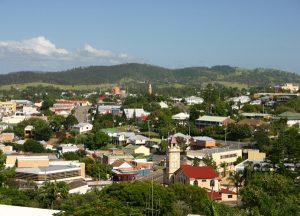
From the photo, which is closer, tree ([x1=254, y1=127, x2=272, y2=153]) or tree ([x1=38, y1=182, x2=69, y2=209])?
tree ([x1=38, y1=182, x2=69, y2=209])

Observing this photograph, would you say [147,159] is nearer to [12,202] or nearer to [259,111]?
[12,202]

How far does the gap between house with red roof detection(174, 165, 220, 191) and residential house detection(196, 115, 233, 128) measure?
25.0 m

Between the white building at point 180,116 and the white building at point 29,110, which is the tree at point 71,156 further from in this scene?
the white building at point 29,110

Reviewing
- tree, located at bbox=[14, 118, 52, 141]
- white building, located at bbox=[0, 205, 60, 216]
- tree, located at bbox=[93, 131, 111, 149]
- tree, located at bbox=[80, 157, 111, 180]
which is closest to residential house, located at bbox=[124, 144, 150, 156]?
tree, located at bbox=[93, 131, 111, 149]

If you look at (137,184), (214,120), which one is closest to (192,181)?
(137,184)

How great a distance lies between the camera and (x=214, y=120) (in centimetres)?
5538

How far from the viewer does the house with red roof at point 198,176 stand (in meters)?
28.3

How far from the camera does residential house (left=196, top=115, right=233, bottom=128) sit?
5446 cm

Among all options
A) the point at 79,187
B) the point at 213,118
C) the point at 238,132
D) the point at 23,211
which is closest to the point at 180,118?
the point at 213,118

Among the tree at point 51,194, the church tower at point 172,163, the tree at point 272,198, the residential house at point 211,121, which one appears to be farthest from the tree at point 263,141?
the tree at point 51,194

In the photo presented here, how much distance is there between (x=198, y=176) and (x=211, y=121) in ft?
90.4

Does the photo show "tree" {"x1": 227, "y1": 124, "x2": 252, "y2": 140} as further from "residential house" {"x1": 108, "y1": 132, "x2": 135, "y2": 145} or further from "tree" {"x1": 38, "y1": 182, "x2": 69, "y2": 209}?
"tree" {"x1": 38, "y1": 182, "x2": 69, "y2": 209}

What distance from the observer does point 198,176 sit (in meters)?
28.4

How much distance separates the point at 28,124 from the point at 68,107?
26283 mm
